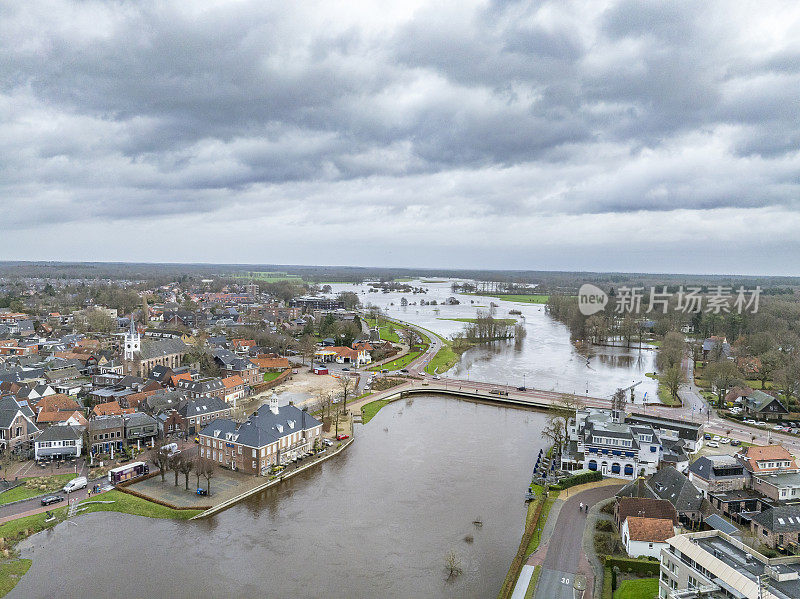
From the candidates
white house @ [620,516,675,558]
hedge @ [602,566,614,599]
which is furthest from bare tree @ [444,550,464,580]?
white house @ [620,516,675,558]

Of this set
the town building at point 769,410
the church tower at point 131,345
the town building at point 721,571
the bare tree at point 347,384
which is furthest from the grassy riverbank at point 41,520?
the town building at point 769,410

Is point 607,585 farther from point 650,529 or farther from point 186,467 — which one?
point 186,467

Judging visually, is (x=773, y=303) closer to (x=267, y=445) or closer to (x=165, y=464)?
(x=267, y=445)

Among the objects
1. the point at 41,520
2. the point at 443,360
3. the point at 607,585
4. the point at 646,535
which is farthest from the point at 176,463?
the point at 443,360

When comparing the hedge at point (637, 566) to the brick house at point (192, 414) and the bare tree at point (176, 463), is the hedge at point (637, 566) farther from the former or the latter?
the brick house at point (192, 414)

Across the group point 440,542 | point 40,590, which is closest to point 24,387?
point 40,590
